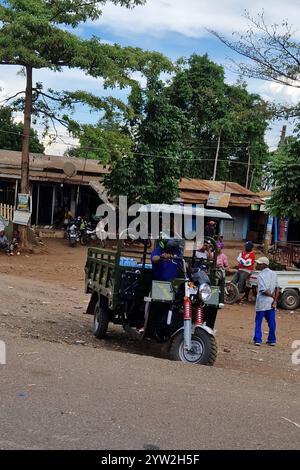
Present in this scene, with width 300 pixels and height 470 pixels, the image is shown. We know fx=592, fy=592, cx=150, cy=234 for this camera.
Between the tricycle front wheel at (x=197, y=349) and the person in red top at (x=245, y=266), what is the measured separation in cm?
846

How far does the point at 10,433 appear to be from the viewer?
4.32 meters

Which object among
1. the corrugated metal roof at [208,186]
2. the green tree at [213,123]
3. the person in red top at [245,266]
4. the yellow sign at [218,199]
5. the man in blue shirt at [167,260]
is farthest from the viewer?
the green tree at [213,123]

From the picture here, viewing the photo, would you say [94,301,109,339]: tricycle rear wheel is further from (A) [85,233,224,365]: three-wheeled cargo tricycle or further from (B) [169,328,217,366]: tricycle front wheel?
(B) [169,328,217,366]: tricycle front wheel

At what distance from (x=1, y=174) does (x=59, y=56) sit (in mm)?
9280

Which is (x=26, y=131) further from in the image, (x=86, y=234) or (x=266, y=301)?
(x=266, y=301)

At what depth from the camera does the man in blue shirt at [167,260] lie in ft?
26.1

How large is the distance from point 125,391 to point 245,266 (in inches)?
416

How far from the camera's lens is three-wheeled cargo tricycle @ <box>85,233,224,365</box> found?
7504 mm

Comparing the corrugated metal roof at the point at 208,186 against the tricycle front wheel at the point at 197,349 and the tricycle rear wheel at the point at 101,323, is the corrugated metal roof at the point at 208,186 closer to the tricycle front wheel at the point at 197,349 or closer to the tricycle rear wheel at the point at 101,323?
the tricycle rear wheel at the point at 101,323

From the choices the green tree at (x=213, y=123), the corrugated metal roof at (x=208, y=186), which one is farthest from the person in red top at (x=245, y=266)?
the green tree at (x=213, y=123)

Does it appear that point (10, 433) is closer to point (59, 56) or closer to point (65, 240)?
point (59, 56)

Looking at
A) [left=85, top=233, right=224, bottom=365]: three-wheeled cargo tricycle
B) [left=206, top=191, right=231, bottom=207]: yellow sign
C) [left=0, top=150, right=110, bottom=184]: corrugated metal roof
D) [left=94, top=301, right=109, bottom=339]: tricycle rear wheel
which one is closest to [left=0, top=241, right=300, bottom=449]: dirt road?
[left=94, top=301, right=109, bottom=339]: tricycle rear wheel

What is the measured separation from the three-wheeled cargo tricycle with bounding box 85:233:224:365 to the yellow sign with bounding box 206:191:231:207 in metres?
23.7

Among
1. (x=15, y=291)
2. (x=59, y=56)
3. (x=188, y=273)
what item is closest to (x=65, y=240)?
(x=59, y=56)
